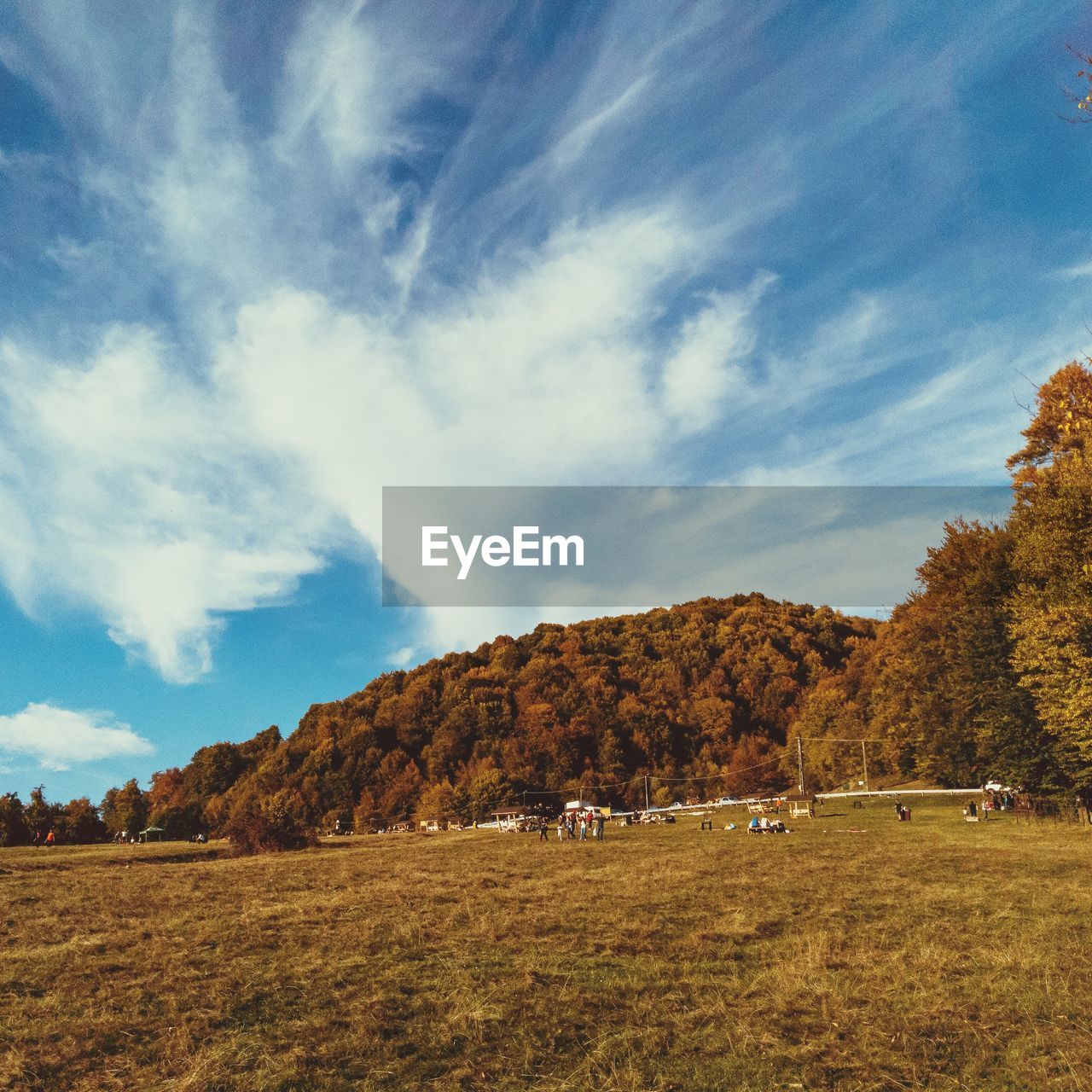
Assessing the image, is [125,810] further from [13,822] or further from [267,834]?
[267,834]

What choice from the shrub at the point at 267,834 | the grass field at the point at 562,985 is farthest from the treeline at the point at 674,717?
the grass field at the point at 562,985

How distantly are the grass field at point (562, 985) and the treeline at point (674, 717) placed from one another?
27210 mm

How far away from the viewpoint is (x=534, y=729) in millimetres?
123812

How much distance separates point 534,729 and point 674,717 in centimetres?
2615

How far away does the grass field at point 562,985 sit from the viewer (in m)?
8.21

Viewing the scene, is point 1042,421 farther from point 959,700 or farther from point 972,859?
point 972,859

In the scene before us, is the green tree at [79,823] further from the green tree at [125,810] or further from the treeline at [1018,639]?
the treeline at [1018,639]

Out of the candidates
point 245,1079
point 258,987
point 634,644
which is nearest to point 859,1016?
point 245,1079

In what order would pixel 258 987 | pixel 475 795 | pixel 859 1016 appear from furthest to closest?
1. pixel 475 795
2. pixel 258 987
3. pixel 859 1016

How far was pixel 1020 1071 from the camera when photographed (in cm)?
802

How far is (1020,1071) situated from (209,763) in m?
136

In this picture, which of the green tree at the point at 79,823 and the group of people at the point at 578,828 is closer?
the group of people at the point at 578,828

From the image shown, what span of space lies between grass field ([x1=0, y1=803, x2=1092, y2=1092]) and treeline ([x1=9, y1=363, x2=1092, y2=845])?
27.2 m

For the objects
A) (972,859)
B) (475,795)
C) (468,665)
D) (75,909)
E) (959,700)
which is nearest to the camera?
(75,909)
